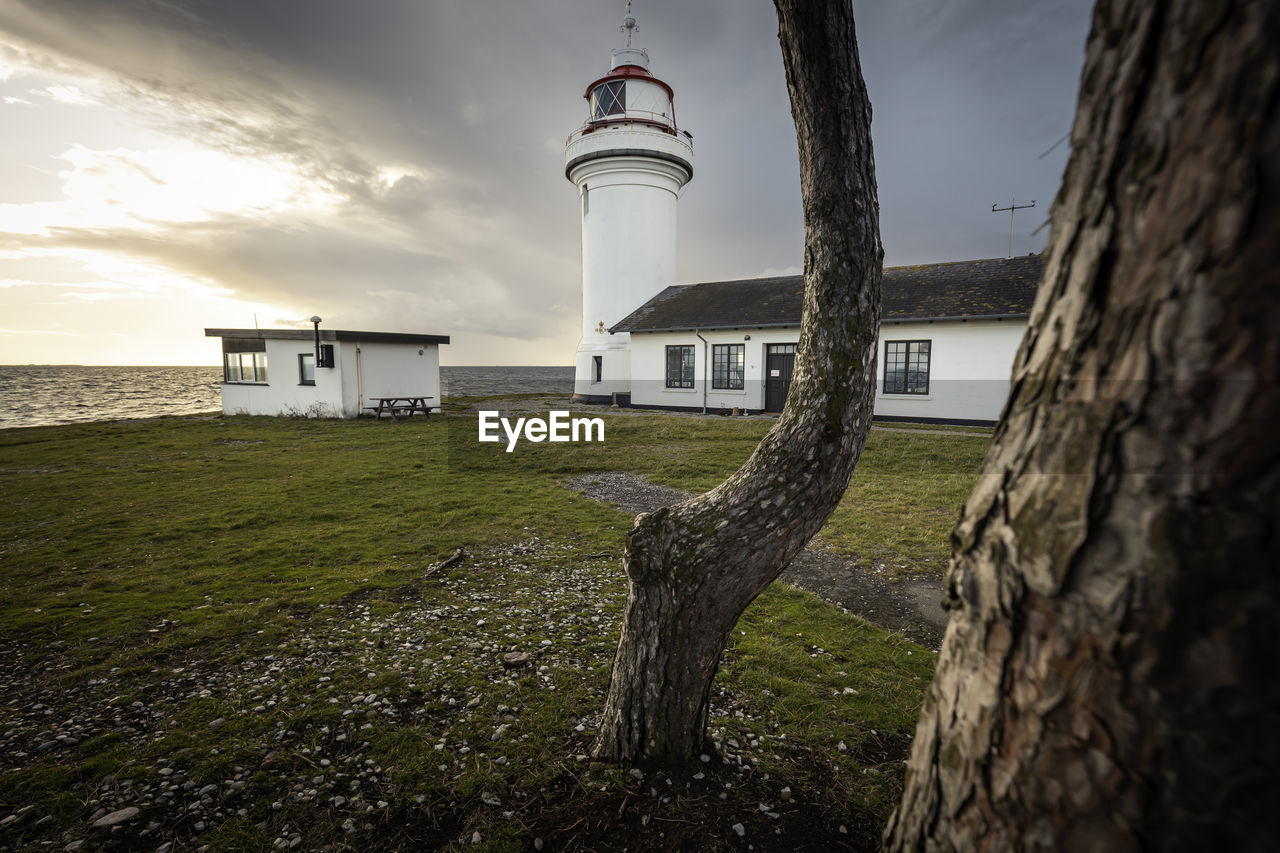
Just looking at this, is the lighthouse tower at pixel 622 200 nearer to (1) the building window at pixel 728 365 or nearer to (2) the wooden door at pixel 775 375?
(1) the building window at pixel 728 365

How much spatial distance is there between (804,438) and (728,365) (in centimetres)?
1938

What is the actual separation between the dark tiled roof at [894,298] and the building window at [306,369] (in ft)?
38.9

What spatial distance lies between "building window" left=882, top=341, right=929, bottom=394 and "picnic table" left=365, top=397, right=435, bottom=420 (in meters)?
16.8

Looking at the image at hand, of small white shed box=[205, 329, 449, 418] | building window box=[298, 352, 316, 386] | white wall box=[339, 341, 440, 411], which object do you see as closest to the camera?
small white shed box=[205, 329, 449, 418]

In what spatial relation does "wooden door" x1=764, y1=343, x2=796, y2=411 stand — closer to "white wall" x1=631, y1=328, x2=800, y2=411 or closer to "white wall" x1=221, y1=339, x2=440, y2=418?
"white wall" x1=631, y1=328, x2=800, y2=411

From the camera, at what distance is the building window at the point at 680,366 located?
22194 millimetres

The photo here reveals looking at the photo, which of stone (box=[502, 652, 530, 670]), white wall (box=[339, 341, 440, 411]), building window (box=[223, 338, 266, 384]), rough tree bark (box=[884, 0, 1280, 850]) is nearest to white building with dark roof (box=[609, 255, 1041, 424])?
white wall (box=[339, 341, 440, 411])

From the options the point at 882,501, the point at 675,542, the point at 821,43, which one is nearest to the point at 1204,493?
the point at 675,542

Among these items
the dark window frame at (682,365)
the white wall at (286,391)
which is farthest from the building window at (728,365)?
the white wall at (286,391)

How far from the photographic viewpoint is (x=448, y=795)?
99.2 inches

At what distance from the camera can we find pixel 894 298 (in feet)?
60.7

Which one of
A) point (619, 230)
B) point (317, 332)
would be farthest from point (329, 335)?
point (619, 230)

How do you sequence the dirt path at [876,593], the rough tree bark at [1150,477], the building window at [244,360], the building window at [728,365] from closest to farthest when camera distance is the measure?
the rough tree bark at [1150,477]
the dirt path at [876,593]
the building window at [728,365]
the building window at [244,360]

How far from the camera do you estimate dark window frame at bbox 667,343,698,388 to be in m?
22.1
